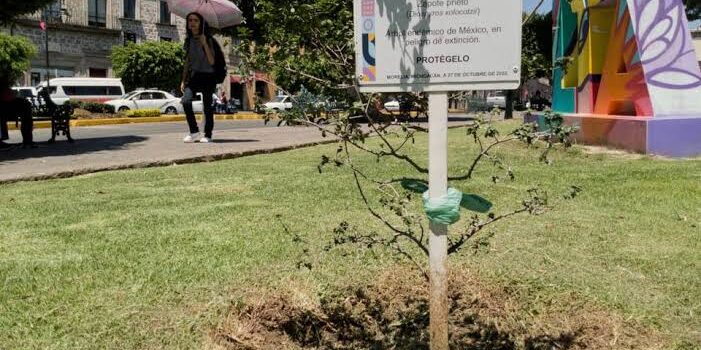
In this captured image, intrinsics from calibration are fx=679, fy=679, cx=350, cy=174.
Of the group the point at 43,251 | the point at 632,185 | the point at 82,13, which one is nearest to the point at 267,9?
the point at 43,251

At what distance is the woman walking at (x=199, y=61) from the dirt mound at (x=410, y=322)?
7168 millimetres

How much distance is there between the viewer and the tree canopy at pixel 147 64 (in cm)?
4147

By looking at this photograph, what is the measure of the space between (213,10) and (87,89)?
3043 centimetres

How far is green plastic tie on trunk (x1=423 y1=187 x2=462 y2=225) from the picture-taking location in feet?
7.28

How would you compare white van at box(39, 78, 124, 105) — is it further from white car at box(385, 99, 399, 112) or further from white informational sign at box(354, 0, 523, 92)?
white informational sign at box(354, 0, 523, 92)

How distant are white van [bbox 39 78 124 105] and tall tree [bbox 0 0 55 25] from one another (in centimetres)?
2654

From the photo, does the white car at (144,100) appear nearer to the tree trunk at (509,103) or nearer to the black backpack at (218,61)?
the black backpack at (218,61)

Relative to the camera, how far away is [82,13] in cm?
4491

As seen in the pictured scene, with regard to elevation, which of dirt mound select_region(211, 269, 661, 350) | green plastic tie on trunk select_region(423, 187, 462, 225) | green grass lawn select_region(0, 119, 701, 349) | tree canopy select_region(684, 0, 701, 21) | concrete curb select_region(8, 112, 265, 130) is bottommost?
dirt mound select_region(211, 269, 661, 350)

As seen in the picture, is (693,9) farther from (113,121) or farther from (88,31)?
(88,31)

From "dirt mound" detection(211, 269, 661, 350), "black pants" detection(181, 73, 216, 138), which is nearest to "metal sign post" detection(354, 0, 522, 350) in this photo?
"dirt mound" detection(211, 269, 661, 350)

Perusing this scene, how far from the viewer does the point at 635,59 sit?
358 inches

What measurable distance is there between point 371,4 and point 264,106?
676mm

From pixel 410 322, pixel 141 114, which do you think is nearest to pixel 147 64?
pixel 141 114
